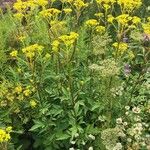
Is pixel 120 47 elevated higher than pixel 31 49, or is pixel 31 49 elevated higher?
pixel 31 49

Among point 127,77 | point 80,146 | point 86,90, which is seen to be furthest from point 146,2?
point 80,146

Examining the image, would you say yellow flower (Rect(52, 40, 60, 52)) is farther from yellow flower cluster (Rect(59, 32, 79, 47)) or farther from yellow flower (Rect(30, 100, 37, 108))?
yellow flower (Rect(30, 100, 37, 108))

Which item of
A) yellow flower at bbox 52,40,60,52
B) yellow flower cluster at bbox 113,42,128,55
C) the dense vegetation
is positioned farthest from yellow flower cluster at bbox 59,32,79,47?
yellow flower cluster at bbox 113,42,128,55

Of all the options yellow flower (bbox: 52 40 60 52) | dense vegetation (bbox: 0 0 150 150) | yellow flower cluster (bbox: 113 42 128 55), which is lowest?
dense vegetation (bbox: 0 0 150 150)

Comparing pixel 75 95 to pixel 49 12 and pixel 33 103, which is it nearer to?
pixel 33 103

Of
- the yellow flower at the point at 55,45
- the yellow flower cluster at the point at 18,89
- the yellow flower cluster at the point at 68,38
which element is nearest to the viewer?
the yellow flower cluster at the point at 68,38

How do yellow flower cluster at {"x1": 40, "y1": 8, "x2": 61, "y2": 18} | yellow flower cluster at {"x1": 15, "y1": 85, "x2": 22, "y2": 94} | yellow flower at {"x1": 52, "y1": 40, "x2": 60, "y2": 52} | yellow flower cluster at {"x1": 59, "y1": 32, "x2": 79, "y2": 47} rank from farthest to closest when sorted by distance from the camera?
yellow flower cluster at {"x1": 15, "y1": 85, "x2": 22, "y2": 94}
yellow flower cluster at {"x1": 40, "y1": 8, "x2": 61, "y2": 18}
yellow flower at {"x1": 52, "y1": 40, "x2": 60, "y2": 52}
yellow flower cluster at {"x1": 59, "y1": 32, "x2": 79, "y2": 47}

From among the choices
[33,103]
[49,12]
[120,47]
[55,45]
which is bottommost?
[33,103]

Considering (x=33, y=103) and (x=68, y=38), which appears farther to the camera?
(x=33, y=103)

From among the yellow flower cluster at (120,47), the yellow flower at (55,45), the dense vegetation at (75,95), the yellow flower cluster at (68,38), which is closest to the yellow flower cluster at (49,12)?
the dense vegetation at (75,95)

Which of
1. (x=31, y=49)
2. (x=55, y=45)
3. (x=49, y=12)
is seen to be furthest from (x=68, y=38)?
(x=49, y=12)

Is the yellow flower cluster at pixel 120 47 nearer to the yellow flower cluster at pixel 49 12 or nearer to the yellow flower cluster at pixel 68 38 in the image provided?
the yellow flower cluster at pixel 68 38

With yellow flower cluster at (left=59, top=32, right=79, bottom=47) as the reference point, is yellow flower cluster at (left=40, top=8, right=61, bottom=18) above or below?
above

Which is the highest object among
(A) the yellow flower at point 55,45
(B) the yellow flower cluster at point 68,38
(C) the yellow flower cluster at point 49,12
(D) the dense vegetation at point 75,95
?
(C) the yellow flower cluster at point 49,12
